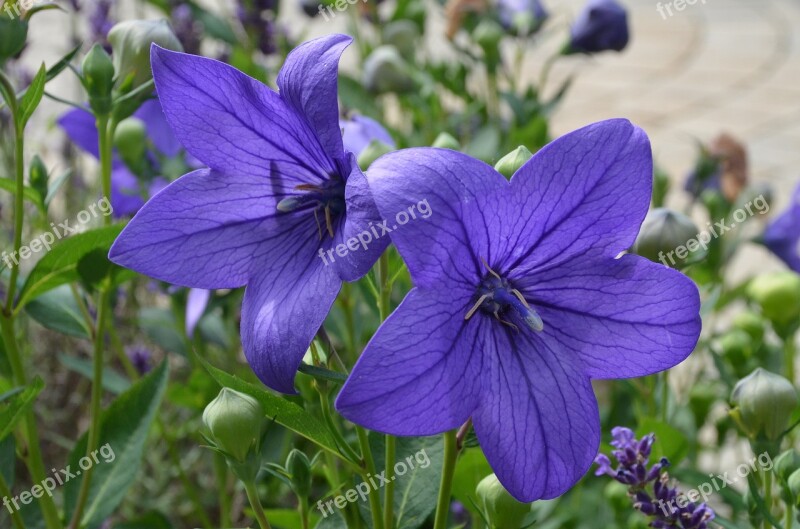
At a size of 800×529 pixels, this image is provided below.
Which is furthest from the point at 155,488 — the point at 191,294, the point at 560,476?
the point at 560,476

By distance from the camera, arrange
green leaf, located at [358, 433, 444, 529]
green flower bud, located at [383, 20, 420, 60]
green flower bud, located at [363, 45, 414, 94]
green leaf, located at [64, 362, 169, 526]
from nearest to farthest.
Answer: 1. green leaf, located at [358, 433, 444, 529]
2. green leaf, located at [64, 362, 169, 526]
3. green flower bud, located at [363, 45, 414, 94]
4. green flower bud, located at [383, 20, 420, 60]

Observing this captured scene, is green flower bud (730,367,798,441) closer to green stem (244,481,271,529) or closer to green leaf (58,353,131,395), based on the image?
green stem (244,481,271,529)

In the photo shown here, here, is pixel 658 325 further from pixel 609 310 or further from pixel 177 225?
pixel 177 225

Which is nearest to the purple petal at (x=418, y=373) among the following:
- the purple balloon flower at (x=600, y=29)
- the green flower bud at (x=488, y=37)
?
the green flower bud at (x=488, y=37)

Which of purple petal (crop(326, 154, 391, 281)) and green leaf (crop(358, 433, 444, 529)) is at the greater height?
purple petal (crop(326, 154, 391, 281))

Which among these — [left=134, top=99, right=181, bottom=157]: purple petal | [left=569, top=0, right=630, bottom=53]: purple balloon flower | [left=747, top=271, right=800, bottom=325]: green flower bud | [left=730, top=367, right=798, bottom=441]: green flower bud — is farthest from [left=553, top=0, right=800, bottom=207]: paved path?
[left=730, top=367, right=798, bottom=441]: green flower bud

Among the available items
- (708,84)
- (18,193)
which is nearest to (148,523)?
(18,193)

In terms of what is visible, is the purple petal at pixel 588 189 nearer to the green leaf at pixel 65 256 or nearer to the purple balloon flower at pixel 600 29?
the green leaf at pixel 65 256
